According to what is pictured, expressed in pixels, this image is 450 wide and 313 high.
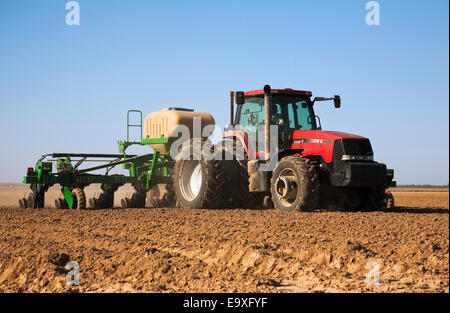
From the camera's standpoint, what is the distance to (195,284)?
6672 mm

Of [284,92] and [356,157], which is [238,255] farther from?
[284,92]

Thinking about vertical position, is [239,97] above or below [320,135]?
above

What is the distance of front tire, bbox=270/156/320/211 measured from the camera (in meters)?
11.8

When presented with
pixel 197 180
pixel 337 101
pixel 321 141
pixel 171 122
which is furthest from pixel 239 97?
pixel 171 122

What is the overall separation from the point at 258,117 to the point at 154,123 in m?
4.99

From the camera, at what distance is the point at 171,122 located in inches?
666

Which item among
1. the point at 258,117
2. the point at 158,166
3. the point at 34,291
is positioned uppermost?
the point at 258,117

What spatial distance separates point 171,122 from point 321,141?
5700 millimetres

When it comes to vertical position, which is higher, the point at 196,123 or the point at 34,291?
the point at 196,123

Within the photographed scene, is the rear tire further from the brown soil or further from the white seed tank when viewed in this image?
the white seed tank

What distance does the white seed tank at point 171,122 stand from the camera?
55.4ft

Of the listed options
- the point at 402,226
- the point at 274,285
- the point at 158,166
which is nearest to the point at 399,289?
the point at 274,285
